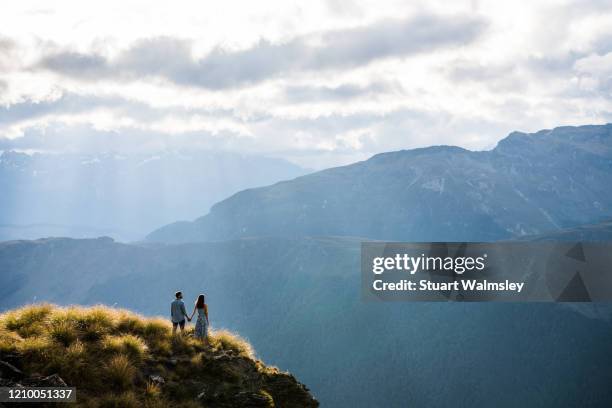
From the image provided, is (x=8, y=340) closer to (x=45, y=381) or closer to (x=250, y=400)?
(x=45, y=381)

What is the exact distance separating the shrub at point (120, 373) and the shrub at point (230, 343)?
6717 mm

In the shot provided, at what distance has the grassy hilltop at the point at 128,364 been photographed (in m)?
20.7

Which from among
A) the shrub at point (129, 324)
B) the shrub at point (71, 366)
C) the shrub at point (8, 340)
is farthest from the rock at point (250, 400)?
the shrub at point (8, 340)

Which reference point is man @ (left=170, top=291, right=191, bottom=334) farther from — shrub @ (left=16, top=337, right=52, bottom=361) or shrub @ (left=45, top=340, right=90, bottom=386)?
shrub @ (left=16, top=337, right=52, bottom=361)

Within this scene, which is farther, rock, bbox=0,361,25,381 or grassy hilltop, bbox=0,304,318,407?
grassy hilltop, bbox=0,304,318,407

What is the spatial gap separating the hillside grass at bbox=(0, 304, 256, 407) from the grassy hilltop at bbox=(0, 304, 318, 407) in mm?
36

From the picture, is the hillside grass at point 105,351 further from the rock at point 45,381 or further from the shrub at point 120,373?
the rock at point 45,381

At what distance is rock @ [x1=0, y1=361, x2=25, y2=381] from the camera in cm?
2000

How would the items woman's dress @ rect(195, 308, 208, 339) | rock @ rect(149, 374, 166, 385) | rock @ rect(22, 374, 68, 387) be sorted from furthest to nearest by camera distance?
woman's dress @ rect(195, 308, 208, 339)
rock @ rect(149, 374, 166, 385)
rock @ rect(22, 374, 68, 387)

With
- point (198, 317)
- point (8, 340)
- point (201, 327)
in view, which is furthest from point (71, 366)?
point (198, 317)

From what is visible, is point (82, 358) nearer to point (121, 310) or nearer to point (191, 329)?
point (121, 310)

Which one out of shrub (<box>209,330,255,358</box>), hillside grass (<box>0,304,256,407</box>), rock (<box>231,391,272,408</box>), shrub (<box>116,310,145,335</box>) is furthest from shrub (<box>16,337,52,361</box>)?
shrub (<box>209,330,255,358</box>)

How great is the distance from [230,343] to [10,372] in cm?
1188

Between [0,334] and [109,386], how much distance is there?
5726mm
